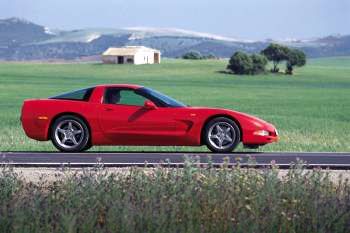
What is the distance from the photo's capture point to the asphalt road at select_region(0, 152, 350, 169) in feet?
48.1

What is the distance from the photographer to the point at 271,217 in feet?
29.9

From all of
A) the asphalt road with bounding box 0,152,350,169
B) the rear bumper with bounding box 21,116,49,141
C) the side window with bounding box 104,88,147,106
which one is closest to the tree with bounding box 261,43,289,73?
the side window with bounding box 104,88,147,106

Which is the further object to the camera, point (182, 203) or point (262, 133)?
point (262, 133)

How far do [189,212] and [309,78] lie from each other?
3858 inches

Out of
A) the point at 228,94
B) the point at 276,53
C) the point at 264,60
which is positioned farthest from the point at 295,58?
the point at 228,94

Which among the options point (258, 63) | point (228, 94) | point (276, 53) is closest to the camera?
point (228, 94)

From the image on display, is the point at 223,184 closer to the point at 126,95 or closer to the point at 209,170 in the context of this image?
the point at 209,170

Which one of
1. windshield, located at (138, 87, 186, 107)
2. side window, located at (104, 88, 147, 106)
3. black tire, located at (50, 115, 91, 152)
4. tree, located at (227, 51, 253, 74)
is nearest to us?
black tire, located at (50, 115, 91, 152)

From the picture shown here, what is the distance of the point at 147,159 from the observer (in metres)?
15.7

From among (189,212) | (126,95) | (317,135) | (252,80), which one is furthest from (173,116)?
(252,80)

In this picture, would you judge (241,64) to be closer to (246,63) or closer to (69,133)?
(246,63)

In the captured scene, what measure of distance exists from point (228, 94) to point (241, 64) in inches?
1661

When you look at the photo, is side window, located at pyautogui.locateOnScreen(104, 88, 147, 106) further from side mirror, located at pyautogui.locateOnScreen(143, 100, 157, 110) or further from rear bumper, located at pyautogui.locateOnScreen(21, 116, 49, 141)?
rear bumper, located at pyautogui.locateOnScreen(21, 116, 49, 141)

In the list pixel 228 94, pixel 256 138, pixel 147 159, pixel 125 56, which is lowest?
pixel 125 56
